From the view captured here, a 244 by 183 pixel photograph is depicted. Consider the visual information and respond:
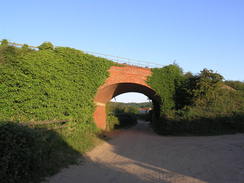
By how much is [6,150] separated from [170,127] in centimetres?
1232

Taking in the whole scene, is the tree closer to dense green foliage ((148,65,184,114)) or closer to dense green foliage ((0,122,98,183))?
dense green foliage ((148,65,184,114))

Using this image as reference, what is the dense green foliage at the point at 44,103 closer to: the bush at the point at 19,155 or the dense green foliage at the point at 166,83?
the bush at the point at 19,155

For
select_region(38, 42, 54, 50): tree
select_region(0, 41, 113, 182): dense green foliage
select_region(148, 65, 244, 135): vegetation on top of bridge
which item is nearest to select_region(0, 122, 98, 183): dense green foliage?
select_region(0, 41, 113, 182): dense green foliage

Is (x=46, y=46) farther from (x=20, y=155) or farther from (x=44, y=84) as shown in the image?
(x=20, y=155)

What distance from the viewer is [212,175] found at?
4.76 metres

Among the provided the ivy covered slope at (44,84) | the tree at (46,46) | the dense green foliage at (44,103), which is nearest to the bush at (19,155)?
the dense green foliage at (44,103)

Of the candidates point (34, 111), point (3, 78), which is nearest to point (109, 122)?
point (34, 111)

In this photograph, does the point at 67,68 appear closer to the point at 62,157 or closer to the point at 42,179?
the point at 62,157

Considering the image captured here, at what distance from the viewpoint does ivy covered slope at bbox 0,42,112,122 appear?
9.86 m

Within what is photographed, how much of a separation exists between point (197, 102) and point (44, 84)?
11.0 m

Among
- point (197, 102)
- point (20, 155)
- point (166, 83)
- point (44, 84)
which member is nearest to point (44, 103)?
point (44, 84)

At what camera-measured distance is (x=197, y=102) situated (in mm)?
14594

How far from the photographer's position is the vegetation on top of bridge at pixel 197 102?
1363 centimetres

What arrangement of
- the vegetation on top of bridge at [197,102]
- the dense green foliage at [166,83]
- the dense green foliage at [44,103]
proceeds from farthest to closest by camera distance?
the dense green foliage at [166,83] → the vegetation on top of bridge at [197,102] → the dense green foliage at [44,103]
